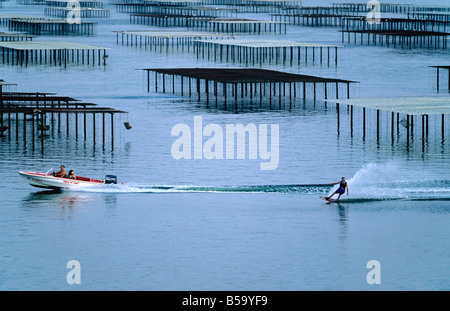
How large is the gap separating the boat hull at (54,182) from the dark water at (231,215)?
635 mm

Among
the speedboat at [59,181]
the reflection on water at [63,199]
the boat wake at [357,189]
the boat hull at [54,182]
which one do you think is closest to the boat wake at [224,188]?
the boat wake at [357,189]

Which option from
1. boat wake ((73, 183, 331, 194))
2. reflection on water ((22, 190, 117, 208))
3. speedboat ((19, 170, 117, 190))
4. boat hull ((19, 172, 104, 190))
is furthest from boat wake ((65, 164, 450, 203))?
reflection on water ((22, 190, 117, 208))

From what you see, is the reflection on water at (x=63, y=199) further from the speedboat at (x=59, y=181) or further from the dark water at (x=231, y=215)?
the speedboat at (x=59, y=181)

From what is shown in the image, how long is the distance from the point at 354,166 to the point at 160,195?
20778mm

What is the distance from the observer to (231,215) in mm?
70938

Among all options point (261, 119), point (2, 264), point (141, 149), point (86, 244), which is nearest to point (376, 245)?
point (86, 244)

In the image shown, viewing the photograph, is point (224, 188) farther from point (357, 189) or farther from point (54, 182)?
point (54, 182)

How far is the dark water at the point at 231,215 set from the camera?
57.2 meters

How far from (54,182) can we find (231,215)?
15.5m

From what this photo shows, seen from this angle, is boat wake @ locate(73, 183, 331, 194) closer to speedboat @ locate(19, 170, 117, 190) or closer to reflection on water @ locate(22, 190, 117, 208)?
speedboat @ locate(19, 170, 117, 190)

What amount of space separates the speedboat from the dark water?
648 millimetres

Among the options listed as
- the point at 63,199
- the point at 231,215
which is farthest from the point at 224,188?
the point at 63,199

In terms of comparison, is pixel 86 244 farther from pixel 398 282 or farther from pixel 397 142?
pixel 397 142

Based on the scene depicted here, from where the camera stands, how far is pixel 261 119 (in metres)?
118
